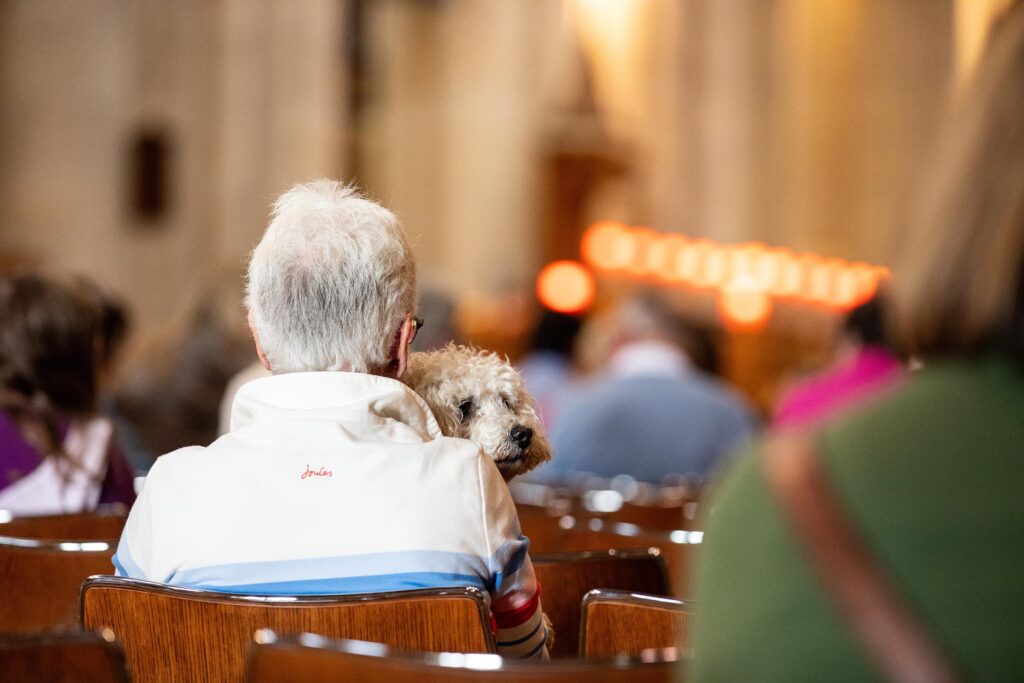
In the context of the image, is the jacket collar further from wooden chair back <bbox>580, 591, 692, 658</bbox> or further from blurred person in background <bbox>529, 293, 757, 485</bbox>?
blurred person in background <bbox>529, 293, 757, 485</bbox>

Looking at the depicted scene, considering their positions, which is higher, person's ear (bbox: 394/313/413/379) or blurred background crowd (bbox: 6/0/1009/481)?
blurred background crowd (bbox: 6/0/1009/481)

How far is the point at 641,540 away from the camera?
2705mm

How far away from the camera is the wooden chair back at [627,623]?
1651 millimetres

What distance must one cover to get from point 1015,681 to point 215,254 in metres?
12.2

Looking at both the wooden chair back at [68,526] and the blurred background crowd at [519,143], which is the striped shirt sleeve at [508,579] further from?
the blurred background crowd at [519,143]

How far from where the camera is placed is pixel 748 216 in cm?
1766

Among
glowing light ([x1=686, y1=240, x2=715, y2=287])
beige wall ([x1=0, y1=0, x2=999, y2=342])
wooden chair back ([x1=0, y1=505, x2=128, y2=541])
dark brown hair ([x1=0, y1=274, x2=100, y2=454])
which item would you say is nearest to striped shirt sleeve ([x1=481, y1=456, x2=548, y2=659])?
wooden chair back ([x1=0, y1=505, x2=128, y2=541])

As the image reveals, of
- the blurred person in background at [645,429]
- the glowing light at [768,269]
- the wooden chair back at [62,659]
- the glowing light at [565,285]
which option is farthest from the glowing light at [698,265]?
the wooden chair back at [62,659]

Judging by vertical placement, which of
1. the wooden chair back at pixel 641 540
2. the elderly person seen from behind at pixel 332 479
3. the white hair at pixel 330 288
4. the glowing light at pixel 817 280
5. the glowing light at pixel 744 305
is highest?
the glowing light at pixel 817 280

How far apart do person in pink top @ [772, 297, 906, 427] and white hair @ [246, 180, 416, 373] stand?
277 cm

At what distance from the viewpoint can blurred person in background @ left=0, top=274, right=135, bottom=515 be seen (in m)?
2.97

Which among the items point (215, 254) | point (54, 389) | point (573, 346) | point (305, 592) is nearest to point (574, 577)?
point (305, 592)

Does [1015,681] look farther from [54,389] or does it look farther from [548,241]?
[548,241]

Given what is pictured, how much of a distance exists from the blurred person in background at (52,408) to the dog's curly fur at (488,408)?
121 centimetres
